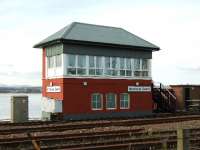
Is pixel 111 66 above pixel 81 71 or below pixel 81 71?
above

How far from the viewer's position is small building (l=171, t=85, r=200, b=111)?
39812 millimetres

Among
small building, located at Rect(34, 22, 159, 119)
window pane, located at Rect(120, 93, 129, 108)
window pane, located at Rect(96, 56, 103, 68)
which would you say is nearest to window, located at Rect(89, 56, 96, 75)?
small building, located at Rect(34, 22, 159, 119)

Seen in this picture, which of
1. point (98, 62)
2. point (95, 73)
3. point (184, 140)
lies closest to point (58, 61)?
point (95, 73)

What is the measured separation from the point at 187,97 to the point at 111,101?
11213mm

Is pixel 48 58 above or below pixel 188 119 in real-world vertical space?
above

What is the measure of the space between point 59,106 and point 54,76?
3074mm

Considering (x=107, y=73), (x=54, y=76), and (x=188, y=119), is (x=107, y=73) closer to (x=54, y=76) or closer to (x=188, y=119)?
(x=54, y=76)

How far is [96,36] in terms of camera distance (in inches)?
1293

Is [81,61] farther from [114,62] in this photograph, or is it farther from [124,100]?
[124,100]

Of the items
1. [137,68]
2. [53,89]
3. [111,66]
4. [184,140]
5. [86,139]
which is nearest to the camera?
[184,140]

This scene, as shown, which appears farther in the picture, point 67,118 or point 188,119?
point 67,118

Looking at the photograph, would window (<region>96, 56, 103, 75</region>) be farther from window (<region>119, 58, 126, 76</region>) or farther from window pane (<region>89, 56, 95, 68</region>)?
window (<region>119, 58, 126, 76</region>)

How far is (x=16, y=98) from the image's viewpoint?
27.6 meters

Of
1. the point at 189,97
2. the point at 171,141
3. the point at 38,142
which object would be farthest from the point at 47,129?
the point at 189,97
